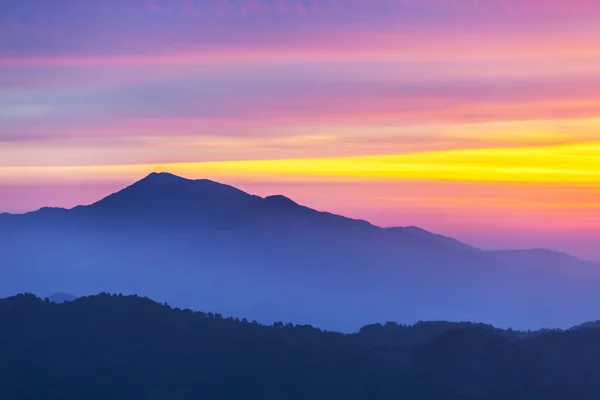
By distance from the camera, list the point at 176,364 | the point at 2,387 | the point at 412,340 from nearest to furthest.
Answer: the point at 2,387
the point at 176,364
the point at 412,340

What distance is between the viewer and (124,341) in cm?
13425

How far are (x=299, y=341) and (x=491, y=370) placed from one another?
23.7 m

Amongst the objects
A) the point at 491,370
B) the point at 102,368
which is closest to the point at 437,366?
the point at 491,370

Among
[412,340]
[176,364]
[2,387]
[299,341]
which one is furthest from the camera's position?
[412,340]

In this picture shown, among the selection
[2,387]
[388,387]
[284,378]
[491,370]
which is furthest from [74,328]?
[491,370]

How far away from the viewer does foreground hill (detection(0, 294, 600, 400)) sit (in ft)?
414

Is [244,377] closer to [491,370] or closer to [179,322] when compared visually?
[179,322]

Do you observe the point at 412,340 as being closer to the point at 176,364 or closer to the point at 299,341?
the point at 299,341

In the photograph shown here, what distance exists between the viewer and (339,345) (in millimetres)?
140875

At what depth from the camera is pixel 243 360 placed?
13275 centimetres

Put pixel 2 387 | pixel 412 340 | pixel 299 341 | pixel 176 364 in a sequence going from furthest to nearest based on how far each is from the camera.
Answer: pixel 412 340
pixel 299 341
pixel 176 364
pixel 2 387

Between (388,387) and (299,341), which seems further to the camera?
(299,341)

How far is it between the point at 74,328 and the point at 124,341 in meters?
6.91

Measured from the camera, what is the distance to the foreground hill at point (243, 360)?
126 metres
